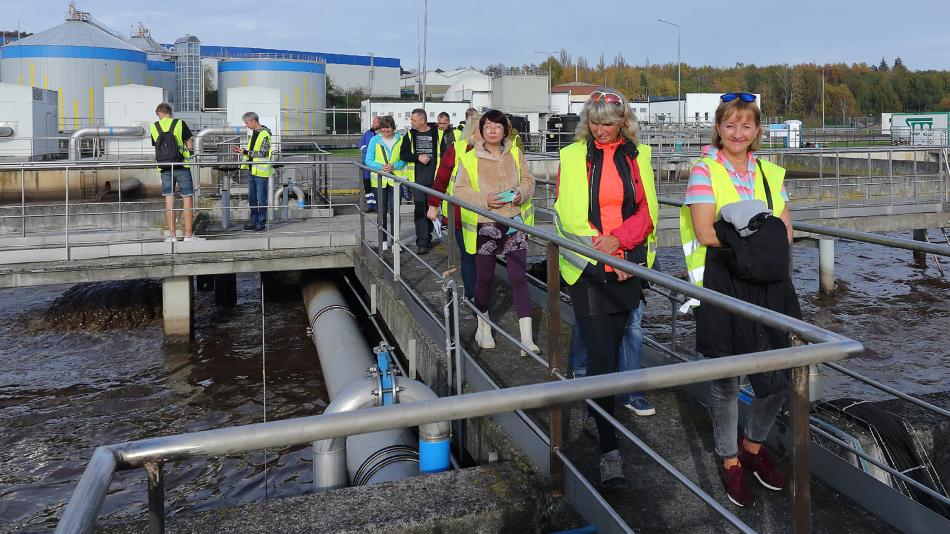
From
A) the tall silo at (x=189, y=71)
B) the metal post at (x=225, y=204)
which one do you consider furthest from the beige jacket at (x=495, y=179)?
the tall silo at (x=189, y=71)

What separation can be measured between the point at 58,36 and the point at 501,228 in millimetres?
50853

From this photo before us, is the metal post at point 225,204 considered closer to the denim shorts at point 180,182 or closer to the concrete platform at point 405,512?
the denim shorts at point 180,182

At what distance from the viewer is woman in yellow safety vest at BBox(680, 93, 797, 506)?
3346 millimetres

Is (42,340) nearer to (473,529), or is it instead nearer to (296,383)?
(296,383)

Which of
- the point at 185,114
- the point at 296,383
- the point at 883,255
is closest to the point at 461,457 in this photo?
the point at 296,383

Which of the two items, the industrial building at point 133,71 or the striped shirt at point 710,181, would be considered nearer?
the striped shirt at point 710,181

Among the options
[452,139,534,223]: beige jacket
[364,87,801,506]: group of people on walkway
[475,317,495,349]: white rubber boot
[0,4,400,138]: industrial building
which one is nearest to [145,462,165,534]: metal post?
[364,87,801,506]: group of people on walkway

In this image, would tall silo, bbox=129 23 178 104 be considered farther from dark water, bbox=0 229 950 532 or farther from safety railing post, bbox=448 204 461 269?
safety railing post, bbox=448 204 461 269

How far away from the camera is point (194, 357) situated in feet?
35.0

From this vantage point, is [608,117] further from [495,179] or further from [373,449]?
[373,449]

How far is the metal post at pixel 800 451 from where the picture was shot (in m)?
2.10

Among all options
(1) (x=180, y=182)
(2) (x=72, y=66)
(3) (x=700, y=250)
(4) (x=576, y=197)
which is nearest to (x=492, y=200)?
(4) (x=576, y=197)

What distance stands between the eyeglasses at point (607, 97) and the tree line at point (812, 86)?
89347 millimetres

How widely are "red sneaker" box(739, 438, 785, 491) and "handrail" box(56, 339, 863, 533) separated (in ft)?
5.84
